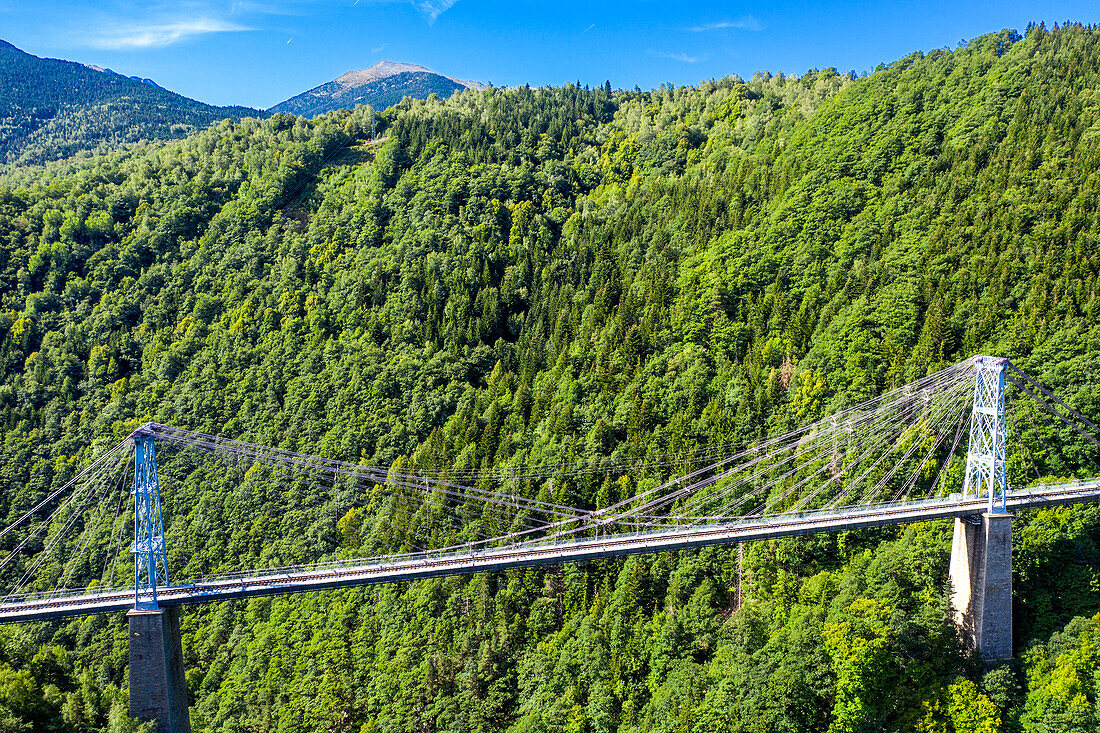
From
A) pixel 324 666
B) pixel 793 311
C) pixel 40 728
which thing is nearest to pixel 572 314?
pixel 793 311

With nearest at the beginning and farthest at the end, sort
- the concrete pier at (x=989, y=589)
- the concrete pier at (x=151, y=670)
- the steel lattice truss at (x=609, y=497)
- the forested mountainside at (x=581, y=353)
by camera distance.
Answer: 1. the concrete pier at (x=989, y=589)
2. the concrete pier at (x=151, y=670)
3. the steel lattice truss at (x=609, y=497)
4. the forested mountainside at (x=581, y=353)

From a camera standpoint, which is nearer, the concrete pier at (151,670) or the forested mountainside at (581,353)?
the concrete pier at (151,670)

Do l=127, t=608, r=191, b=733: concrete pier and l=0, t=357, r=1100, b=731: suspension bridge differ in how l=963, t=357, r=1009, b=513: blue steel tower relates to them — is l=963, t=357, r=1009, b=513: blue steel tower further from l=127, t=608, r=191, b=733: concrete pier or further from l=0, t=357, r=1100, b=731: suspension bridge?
l=127, t=608, r=191, b=733: concrete pier

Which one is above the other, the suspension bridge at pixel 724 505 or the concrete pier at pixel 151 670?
the suspension bridge at pixel 724 505

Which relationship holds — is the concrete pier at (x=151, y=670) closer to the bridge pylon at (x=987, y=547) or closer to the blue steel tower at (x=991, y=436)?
the bridge pylon at (x=987, y=547)

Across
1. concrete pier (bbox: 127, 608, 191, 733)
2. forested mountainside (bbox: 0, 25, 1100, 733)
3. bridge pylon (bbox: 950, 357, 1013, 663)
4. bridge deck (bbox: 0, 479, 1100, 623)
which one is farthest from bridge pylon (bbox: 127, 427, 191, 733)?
bridge pylon (bbox: 950, 357, 1013, 663)

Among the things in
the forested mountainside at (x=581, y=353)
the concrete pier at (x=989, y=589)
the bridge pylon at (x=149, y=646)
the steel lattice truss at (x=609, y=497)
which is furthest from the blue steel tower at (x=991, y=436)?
the bridge pylon at (x=149, y=646)

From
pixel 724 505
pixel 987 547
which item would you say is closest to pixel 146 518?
pixel 724 505
